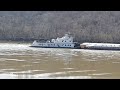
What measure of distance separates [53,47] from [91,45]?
5161 mm

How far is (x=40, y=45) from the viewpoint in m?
39.1

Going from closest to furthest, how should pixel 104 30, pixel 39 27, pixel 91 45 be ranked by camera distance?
pixel 91 45 < pixel 104 30 < pixel 39 27

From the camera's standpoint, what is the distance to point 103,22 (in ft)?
189

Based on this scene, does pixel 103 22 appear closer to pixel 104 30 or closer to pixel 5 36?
pixel 104 30
